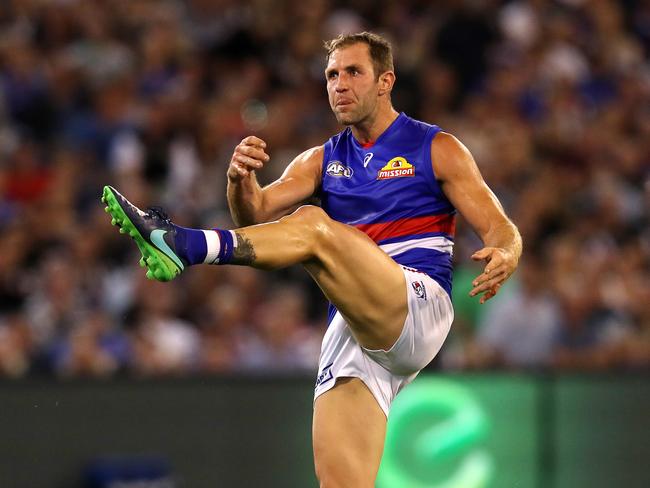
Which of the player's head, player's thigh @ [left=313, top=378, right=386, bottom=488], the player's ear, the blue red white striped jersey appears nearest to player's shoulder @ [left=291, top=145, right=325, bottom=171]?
the blue red white striped jersey

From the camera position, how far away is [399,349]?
583cm

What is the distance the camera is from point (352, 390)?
19.6ft

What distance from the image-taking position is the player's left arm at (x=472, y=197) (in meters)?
5.69

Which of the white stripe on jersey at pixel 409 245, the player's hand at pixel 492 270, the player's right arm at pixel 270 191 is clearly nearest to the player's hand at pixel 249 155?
the player's right arm at pixel 270 191

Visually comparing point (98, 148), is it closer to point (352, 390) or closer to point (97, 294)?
point (97, 294)

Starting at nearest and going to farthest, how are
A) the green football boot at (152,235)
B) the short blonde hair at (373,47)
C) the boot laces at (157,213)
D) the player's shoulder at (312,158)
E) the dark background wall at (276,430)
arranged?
the green football boot at (152,235) → the boot laces at (157,213) → the short blonde hair at (373,47) → the player's shoulder at (312,158) → the dark background wall at (276,430)

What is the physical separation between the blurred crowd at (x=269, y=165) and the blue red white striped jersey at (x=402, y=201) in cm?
317

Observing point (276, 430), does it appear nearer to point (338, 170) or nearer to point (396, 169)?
point (338, 170)

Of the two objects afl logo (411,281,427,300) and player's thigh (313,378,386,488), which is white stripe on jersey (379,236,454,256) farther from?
player's thigh (313,378,386,488)

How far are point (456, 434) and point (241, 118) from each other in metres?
3.36

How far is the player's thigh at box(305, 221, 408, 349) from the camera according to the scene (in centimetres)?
544

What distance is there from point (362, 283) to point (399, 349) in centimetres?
47

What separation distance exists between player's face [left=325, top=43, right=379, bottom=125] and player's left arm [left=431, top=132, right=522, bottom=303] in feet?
1.28

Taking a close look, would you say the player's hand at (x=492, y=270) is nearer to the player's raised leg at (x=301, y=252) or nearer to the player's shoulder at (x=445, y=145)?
the player's raised leg at (x=301, y=252)
